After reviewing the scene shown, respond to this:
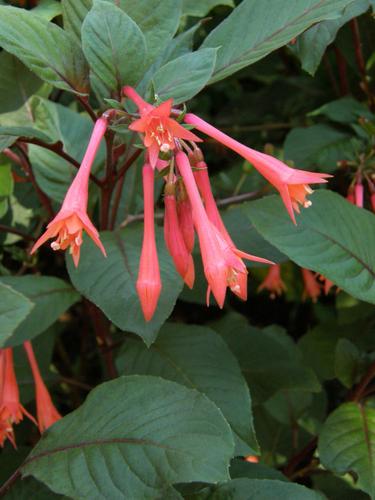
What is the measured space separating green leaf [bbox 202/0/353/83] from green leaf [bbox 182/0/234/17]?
0.68ft

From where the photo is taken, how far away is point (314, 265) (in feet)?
3.69

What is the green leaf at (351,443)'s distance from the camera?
3.78 feet

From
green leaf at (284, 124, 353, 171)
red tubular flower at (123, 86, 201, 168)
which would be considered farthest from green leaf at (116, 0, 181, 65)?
green leaf at (284, 124, 353, 171)

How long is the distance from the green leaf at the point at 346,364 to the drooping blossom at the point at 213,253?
51cm

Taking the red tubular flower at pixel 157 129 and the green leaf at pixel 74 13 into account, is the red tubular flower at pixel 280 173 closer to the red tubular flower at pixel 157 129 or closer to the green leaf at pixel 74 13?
the red tubular flower at pixel 157 129

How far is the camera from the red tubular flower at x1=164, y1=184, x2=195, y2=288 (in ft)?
3.45

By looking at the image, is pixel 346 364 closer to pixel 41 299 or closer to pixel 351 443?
pixel 351 443

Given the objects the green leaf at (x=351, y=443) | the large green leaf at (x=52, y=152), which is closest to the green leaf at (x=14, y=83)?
the large green leaf at (x=52, y=152)

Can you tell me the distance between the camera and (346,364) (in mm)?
1419

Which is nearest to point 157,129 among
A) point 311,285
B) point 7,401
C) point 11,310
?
point 11,310

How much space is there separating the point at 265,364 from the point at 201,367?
10.9 inches

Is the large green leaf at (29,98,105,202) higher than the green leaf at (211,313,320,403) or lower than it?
higher

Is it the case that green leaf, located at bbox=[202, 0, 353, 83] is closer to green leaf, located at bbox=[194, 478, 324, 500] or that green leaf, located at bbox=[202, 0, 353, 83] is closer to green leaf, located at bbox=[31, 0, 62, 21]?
green leaf, located at bbox=[31, 0, 62, 21]

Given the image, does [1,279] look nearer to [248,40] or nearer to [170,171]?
[170,171]
